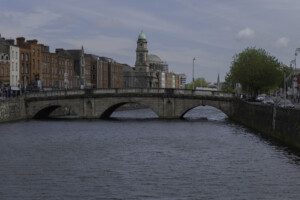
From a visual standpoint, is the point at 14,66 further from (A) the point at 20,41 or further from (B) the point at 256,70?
(B) the point at 256,70

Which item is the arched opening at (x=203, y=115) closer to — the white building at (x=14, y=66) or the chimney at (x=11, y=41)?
the white building at (x=14, y=66)

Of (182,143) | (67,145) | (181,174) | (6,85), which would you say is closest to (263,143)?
(182,143)

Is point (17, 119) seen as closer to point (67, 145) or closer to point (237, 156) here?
point (67, 145)

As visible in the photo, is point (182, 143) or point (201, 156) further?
point (182, 143)

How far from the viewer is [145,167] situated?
117 feet

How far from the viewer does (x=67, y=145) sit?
155 ft

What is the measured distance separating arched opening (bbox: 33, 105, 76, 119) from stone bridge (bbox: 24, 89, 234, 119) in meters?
0.74

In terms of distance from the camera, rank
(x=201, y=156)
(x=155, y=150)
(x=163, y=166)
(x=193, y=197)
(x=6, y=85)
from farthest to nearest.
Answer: (x=6, y=85)
(x=155, y=150)
(x=201, y=156)
(x=163, y=166)
(x=193, y=197)

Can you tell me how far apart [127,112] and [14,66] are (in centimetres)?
2181

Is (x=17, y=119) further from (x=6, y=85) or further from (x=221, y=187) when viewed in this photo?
(x=221, y=187)

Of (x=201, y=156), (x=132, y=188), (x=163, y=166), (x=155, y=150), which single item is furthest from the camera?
(x=155, y=150)

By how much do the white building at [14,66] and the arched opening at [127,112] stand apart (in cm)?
1584

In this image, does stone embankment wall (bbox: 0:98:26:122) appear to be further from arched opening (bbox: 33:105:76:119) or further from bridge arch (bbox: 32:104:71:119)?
arched opening (bbox: 33:105:76:119)

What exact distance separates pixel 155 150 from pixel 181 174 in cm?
1085
